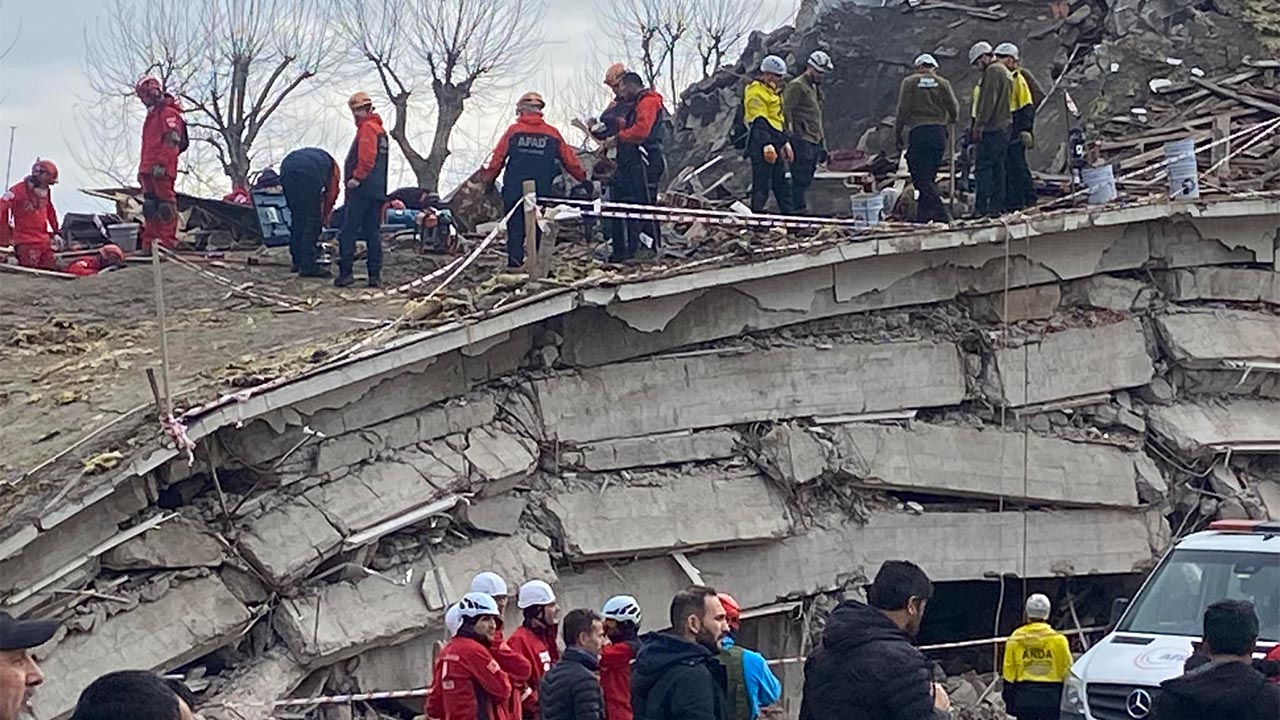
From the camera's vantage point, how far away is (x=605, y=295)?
1245cm

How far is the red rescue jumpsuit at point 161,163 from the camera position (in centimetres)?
1616

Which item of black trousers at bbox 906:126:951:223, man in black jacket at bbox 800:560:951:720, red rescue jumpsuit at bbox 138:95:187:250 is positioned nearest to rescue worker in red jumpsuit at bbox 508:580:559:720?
man in black jacket at bbox 800:560:951:720

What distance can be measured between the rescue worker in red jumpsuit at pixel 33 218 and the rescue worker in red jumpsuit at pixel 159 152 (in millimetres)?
1139

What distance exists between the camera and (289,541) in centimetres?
1112

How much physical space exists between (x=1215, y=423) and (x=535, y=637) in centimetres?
818

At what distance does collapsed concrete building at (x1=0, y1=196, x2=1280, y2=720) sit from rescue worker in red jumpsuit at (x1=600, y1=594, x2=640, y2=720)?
3.23 metres

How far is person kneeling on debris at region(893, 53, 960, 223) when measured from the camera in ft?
49.4

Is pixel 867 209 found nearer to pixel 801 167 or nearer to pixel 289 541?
pixel 801 167

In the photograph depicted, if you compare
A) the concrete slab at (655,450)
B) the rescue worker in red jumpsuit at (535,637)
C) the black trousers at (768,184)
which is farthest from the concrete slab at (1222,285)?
the rescue worker in red jumpsuit at (535,637)

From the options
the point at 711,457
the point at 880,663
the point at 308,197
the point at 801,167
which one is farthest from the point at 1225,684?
the point at 308,197

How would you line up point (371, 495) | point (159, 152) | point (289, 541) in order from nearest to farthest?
point (289, 541) → point (371, 495) → point (159, 152)

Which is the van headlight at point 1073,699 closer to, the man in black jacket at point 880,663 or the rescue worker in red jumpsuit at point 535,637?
the rescue worker in red jumpsuit at point 535,637

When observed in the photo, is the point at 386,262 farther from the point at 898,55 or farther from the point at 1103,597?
the point at 898,55

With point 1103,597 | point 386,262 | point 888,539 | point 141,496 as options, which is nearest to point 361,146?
point 386,262
